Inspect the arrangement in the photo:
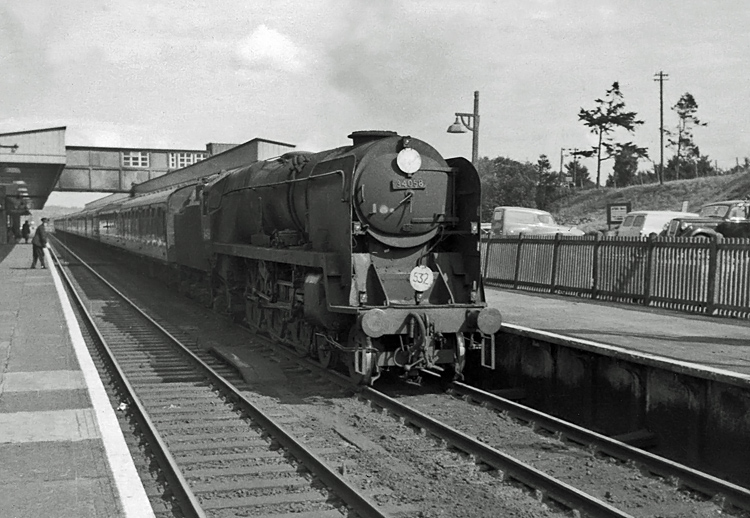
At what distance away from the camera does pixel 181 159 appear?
142 feet

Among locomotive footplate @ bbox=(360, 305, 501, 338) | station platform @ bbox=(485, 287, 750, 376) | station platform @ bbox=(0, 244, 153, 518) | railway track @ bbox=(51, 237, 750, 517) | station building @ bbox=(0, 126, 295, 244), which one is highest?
station building @ bbox=(0, 126, 295, 244)

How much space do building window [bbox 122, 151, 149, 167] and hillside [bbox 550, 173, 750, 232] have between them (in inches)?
1007

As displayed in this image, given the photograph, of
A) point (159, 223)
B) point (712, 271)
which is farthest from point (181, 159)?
point (712, 271)

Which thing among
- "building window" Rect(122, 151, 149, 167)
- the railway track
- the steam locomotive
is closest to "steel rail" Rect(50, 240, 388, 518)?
the railway track

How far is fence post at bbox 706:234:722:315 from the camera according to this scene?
38.8ft

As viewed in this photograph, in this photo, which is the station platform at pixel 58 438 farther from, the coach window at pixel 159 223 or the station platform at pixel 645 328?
the coach window at pixel 159 223

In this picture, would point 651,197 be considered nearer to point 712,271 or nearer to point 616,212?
point 616,212

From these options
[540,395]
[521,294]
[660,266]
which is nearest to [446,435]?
[540,395]

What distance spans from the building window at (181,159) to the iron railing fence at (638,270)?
28.5 m

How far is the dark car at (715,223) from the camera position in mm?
21375

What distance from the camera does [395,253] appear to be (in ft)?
30.4

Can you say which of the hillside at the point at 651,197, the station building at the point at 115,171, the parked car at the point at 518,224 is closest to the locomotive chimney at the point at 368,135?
the parked car at the point at 518,224

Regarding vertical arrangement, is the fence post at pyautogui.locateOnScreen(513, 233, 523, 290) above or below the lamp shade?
below

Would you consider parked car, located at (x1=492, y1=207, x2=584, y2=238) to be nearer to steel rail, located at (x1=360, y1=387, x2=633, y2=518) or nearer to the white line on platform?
the white line on platform
